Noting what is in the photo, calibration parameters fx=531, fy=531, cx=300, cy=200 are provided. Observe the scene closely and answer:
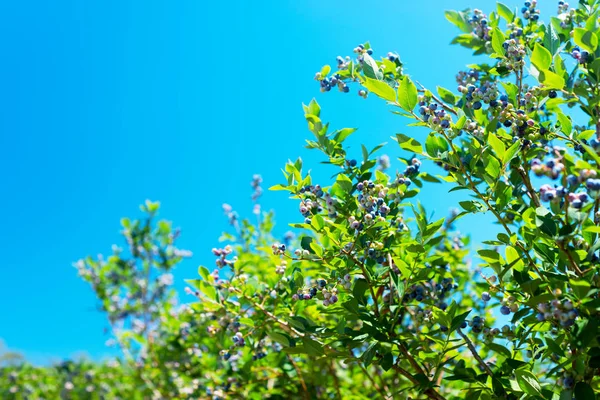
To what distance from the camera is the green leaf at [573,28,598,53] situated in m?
1.81

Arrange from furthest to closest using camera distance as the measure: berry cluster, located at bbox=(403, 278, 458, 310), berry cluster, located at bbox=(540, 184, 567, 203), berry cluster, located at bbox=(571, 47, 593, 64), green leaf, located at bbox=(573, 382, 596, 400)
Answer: berry cluster, located at bbox=(403, 278, 458, 310)
berry cluster, located at bbox=(571, 47, 593, 64)
green leaf, located at bbox=(573, 382, 596, 400)
berry cluster, located at bbox=(540, 184, 567, 203)

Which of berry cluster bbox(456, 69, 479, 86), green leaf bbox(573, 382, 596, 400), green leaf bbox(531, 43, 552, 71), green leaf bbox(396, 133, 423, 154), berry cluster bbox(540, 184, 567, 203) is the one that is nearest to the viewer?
berry cluster bbox(540, 184, 567, 203)

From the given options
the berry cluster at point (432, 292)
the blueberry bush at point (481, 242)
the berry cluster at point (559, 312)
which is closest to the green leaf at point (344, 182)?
the blueberry bush at point (481, 242)

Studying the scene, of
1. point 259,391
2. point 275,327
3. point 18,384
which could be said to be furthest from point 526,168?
point 18,384

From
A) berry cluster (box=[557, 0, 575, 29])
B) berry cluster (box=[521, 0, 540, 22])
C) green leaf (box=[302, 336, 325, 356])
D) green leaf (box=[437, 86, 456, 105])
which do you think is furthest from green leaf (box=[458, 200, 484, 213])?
berry cluster (box=[521, 0, 540, 22])

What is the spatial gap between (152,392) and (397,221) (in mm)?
4375

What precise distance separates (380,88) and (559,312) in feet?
3.06

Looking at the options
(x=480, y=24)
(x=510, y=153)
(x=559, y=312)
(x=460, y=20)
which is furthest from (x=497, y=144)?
(x=460, y=20)

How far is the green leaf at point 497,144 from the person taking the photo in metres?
1.77

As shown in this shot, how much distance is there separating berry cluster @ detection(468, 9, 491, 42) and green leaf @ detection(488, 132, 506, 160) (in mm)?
1071

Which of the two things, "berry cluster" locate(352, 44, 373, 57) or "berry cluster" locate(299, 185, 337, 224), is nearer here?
"berry cluster" locate(299, 185, 337, 224)

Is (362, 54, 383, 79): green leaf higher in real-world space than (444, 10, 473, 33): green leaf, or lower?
lower

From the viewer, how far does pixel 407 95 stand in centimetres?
193

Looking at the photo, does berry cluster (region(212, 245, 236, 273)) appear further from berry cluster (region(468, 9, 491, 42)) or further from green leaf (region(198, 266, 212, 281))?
berry cluster (region(468, 9, 491, 42))
